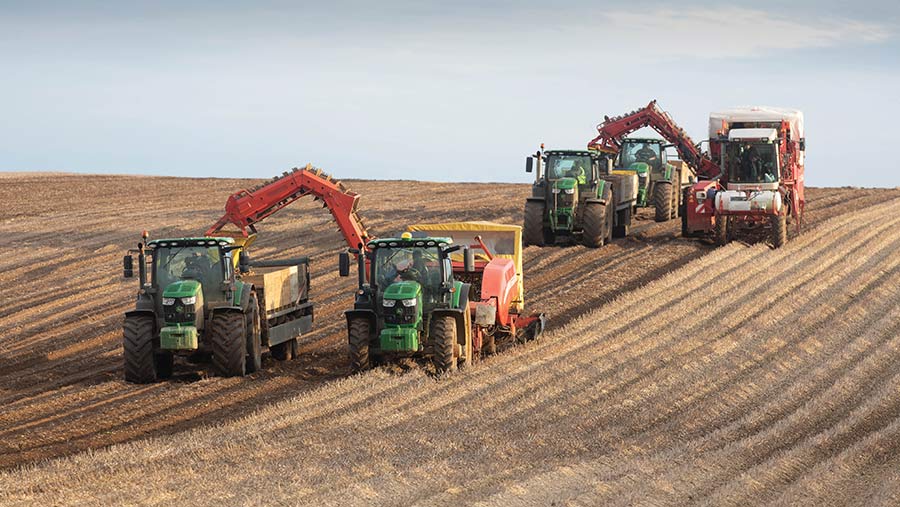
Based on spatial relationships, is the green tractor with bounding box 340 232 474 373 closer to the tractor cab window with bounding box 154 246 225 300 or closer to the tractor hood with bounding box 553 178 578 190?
the tractor cab window with bounding box 154 246 225 300

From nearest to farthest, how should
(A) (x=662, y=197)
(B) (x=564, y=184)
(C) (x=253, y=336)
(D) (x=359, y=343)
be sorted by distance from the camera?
(D) (x=359, y=343) → (C) (x=253, y=336) → (B) (x=564, y=184) → (A) (x=662, y=197)

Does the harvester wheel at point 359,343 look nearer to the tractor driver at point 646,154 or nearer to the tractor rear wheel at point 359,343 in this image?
the tractor rear wheel at point 359,343

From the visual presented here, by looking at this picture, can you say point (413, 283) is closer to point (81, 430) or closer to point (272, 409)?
point (272, 409)

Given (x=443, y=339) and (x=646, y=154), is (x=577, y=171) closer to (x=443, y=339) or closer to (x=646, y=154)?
(x=646, y=154)

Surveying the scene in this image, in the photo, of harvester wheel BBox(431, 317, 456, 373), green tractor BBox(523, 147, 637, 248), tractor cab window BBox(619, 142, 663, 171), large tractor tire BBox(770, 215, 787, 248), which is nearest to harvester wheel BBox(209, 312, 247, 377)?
harvester wheel BBox(431, 317, 456, 373)

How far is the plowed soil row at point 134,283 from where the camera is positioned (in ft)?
55.2

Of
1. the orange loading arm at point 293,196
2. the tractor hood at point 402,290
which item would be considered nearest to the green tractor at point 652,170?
the orange loading arm at point 293,196

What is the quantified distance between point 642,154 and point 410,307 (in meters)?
19.8

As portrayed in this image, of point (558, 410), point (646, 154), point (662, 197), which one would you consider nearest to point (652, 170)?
point (646, 154)

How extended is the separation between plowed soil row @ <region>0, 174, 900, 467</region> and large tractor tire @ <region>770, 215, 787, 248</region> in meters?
1.51

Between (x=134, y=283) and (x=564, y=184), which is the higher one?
(x=564, y=184)

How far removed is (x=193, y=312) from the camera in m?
18.1

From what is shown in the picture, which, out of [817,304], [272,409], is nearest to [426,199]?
[817,304]

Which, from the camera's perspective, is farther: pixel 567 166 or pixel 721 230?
pixel 721 230
